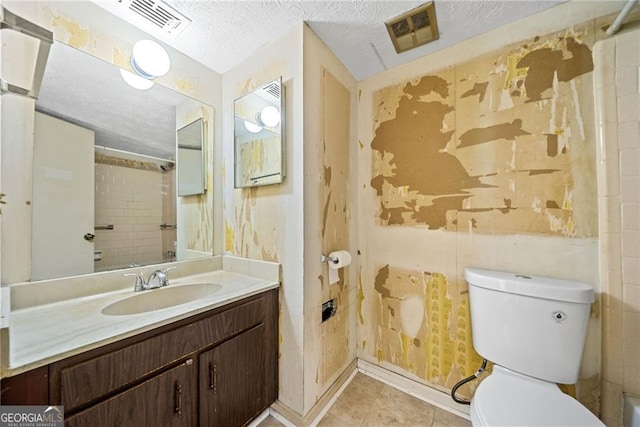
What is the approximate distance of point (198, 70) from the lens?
60.6 inches

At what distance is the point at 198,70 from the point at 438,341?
2.32 m

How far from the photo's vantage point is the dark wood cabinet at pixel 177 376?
667mm

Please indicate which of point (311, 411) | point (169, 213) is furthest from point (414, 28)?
point (311, 411)

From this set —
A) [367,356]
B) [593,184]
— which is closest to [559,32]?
[593,184]

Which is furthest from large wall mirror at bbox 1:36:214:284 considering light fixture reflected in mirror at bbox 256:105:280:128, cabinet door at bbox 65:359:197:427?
cabinet door at bbox 65:359:197:427

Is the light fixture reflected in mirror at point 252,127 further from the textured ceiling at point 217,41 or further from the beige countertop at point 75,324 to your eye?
the beige countertop at point 75,324

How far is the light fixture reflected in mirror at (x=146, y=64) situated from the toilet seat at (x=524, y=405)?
2210 mm

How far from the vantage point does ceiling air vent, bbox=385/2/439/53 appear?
118 centimetres

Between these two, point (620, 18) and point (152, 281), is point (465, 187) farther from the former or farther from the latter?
point (152, 281)

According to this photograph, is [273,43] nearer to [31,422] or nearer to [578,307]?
[31,422]

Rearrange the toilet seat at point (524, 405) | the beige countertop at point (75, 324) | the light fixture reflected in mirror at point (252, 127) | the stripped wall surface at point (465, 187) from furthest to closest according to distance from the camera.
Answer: the light fixture reflected in mirror at point (252, 127)
the stripped wall surface at point (465, 187)
the toilet seat at point (524, 405)
the beige countertop at point (75, 324)

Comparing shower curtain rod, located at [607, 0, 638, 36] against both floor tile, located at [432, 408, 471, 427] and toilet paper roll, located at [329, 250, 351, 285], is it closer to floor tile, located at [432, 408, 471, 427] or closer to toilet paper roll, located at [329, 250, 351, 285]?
toilet paper roll, located at [329, 250, 351, 285]

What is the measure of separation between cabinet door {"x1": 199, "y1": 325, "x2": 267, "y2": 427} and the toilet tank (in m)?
1.14

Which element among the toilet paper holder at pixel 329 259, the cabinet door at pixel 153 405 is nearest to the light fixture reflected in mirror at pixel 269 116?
the toilet paper holder at pixel 329 259
